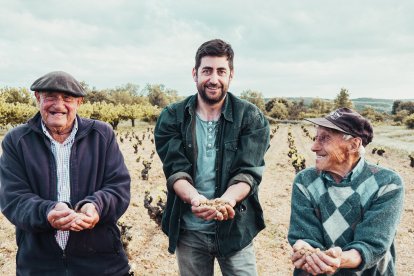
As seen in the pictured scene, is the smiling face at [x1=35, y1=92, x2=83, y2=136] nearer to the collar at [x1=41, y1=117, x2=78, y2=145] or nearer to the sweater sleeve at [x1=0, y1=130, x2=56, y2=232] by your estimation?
the collar at [x1=41, y1=117, x2=78, y2=145]

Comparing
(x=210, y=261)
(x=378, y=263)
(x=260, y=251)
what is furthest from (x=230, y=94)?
(x=260, y=251)

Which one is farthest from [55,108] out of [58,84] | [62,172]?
[62,172]

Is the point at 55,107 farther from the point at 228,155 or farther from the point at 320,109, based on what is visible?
the point at 320,109

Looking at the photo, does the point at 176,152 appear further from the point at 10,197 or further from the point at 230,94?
the point at 10,197

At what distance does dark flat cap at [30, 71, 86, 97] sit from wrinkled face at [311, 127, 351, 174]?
158 cm

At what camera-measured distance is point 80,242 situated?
8.24 ft

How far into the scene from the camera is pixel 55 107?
242 cm

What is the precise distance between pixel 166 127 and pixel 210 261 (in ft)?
3.37

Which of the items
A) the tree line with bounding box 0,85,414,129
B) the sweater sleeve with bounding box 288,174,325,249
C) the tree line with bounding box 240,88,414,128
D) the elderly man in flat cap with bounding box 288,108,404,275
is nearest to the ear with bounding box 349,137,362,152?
the elderly man in flat cap with bounding box 288,108,404,275

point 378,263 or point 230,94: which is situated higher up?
point 230,94

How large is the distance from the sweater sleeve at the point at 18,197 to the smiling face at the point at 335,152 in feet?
5.48

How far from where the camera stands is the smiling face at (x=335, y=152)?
2217 millimetres

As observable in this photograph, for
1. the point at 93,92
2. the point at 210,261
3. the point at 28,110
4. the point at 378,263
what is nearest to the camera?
the point at 378,263

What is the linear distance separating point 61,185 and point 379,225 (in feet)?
6.55
